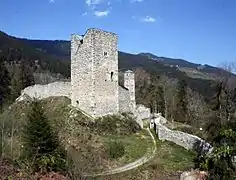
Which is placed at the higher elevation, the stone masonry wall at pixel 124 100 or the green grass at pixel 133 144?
the stone masonry wall at pixel 124 100

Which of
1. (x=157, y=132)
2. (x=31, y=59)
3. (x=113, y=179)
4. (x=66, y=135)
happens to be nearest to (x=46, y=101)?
(x=66, y=135)

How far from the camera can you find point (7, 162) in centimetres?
1457

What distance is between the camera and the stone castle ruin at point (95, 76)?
99.9 ft

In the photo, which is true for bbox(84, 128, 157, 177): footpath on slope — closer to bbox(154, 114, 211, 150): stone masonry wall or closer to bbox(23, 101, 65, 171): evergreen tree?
bbox(154, 114, 211, 150): stone masonry wall

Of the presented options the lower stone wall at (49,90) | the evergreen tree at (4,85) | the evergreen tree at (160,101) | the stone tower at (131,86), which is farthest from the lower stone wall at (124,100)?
the evergreen tree at (4,85)

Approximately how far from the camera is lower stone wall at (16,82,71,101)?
34013 mm

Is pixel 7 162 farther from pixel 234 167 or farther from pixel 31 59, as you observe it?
pixel 31 59

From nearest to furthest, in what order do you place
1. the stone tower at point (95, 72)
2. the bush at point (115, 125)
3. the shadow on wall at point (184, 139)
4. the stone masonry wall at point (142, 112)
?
the shadow on wall at point (184, 139), the bush at point (115, 125), the stone tower at point (95, 72), the stone masonry wall at point (142, 112)

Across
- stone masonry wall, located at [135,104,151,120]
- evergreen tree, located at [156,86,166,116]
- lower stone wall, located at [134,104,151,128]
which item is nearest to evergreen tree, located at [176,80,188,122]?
evergreen tree, located at [156,86,166,116]

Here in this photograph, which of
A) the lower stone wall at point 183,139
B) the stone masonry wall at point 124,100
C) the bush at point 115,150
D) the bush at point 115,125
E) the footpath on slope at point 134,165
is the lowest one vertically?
the footpath on slope at point 134,165

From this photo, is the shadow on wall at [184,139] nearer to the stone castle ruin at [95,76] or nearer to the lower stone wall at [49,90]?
the stone castle ruin at [95,76]

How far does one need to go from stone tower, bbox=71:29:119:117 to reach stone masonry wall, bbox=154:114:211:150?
496 centimetres

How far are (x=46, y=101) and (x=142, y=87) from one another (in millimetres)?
28765

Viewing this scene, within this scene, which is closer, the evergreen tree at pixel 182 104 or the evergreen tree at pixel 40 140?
the evergreen tree at pixel 40 140
